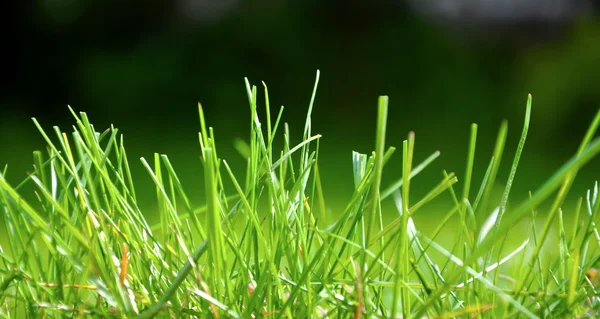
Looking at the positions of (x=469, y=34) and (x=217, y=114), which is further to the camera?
(x=469, y=34)

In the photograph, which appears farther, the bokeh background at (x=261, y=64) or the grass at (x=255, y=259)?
the bokeh background at (x=261, y=64)

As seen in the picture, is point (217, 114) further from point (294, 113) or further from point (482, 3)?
point (482, 3)

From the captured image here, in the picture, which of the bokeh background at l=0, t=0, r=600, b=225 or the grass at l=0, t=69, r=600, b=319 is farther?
the bokeh background at l=0, t=0, r=600, b=225

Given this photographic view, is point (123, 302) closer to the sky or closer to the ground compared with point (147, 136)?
closer to the sky

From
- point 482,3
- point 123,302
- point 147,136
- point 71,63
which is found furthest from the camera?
point 482,3

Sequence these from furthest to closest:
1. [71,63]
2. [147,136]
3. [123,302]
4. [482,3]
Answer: [482,3], [71,63], [147,136], [123,302]

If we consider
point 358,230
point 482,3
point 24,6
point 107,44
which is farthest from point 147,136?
point 358,230

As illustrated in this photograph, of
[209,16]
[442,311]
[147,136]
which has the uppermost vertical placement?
[209,16]

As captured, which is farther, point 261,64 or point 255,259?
point 261,64
